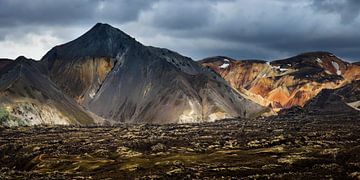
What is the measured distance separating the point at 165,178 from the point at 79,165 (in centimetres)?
4543

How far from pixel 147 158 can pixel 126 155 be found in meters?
12.9

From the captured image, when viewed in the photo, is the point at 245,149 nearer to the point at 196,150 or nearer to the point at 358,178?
the point at 196,150

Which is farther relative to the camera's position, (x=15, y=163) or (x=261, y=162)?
(x=15, y=163)

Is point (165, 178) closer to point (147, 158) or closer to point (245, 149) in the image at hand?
point (147, 158)

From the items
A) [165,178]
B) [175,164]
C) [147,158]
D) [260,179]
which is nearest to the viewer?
[260,179]

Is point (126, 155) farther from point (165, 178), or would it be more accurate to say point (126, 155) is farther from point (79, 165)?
point (165, 178)

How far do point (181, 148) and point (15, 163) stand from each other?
5376cm

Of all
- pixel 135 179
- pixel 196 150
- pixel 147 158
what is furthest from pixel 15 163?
pixel 135 179

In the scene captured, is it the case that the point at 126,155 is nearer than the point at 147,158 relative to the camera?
No

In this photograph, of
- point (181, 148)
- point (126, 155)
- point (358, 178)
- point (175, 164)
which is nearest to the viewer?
point (358, 178)

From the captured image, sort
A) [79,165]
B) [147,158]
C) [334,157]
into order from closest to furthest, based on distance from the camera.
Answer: [334,157], [79,165], [147,158]

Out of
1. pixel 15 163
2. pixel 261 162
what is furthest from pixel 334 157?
pixel 15 163

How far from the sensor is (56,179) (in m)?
120

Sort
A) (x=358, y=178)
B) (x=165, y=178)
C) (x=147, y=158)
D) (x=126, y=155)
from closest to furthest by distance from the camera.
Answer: (x=358, y=178)
(x=165, y=178)
(x=147, y=158)
(x=126, y=155)
